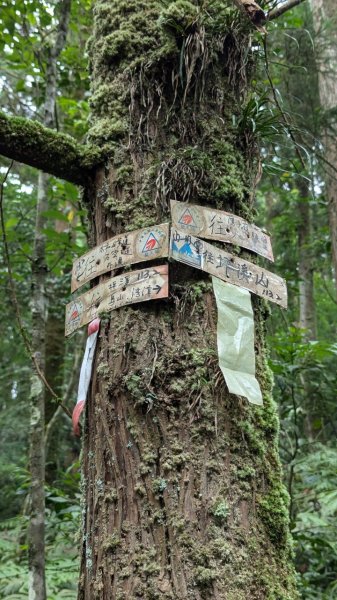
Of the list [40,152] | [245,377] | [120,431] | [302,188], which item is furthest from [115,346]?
[302,188]

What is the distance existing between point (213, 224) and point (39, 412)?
1993mm

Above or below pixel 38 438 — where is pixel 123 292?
above

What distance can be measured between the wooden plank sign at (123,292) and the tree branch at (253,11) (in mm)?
1017

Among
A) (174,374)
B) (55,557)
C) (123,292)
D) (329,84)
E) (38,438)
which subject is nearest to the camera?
(174,374)

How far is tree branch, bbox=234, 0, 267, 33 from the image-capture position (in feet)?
6.34

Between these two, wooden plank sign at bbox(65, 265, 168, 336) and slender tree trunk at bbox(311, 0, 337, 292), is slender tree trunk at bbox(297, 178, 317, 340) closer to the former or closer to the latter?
slender tree trunk at bbox(311, 0, 337, 292)

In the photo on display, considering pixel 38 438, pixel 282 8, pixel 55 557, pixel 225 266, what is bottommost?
pixel 55 557

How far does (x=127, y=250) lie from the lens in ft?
6.24

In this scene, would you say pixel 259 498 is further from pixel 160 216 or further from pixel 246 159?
pixel 246 159

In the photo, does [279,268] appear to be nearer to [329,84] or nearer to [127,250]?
[329,84]

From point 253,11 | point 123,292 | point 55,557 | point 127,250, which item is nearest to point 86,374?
point 123,292

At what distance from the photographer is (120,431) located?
1.70 meters

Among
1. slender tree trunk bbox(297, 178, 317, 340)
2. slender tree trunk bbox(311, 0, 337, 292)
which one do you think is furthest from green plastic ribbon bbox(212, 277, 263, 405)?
slender tree trunk bbox(297, 178, 317, 340)

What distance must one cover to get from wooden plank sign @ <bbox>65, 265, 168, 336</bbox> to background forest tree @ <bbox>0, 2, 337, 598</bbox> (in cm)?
68
